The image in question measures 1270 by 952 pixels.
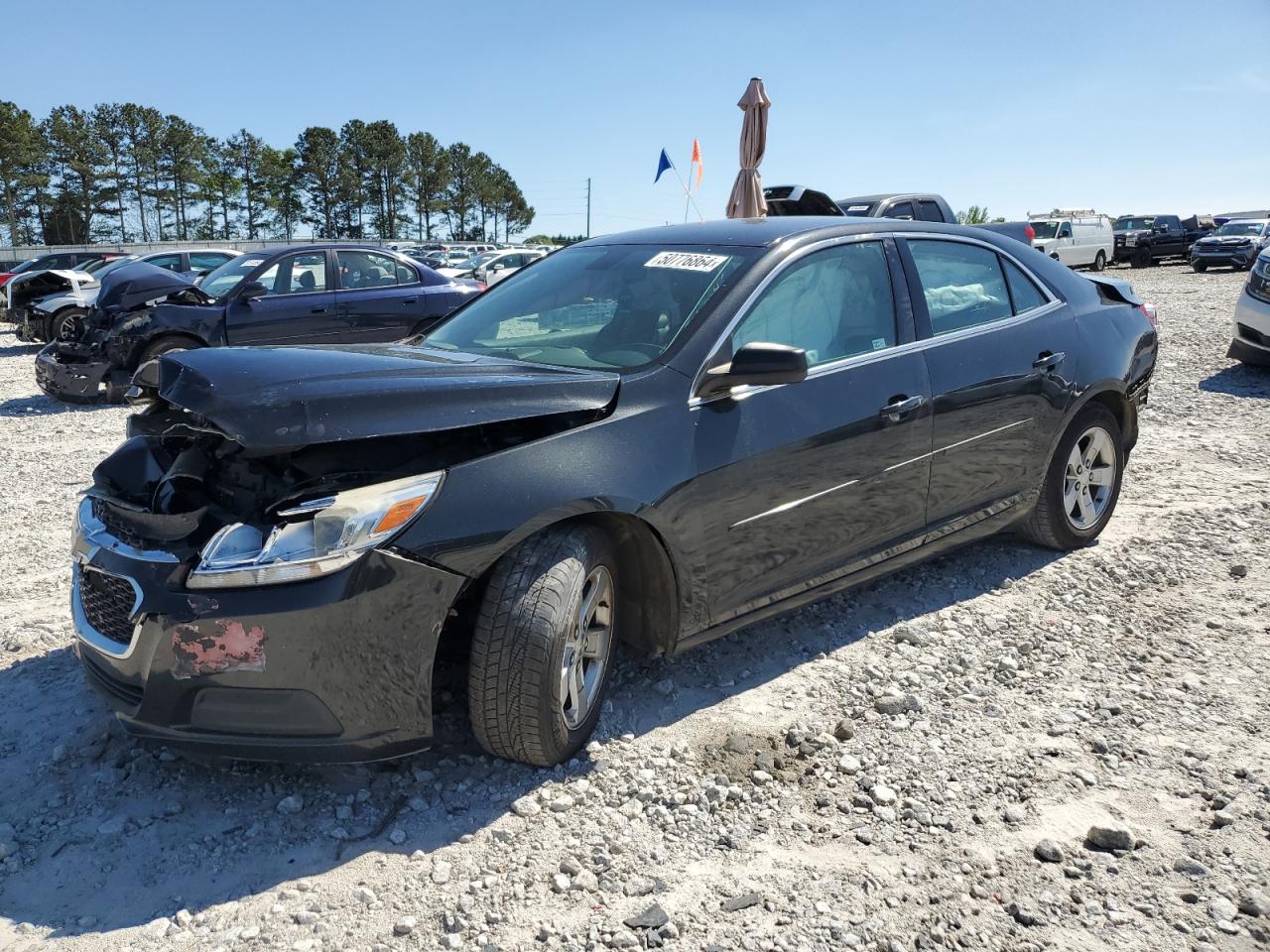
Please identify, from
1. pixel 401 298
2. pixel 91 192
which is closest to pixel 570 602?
pixel 401 298

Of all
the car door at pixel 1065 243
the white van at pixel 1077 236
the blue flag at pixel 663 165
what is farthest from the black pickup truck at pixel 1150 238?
the blue flag at pixel 663 165

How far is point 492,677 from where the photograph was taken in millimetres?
2750

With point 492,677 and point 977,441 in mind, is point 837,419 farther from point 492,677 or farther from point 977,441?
point 492,677

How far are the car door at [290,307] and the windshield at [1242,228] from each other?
28.9m

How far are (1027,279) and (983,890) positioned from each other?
10.1 ft

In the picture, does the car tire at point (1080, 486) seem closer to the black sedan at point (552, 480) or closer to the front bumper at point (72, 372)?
the black sedan at point (552, 480)

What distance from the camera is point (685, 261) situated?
3.73 m

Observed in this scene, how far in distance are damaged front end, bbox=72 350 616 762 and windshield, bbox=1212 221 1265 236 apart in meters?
33.3

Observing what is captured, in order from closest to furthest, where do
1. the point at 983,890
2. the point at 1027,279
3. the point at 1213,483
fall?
1. the point at 983,890
2. the point at 1027,279
3. the point at 1213,483

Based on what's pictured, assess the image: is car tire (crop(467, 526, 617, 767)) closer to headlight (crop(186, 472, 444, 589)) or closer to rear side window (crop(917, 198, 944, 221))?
headlight (crop(186, 472, 444, 589))

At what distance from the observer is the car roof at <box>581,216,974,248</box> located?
3.78 metres

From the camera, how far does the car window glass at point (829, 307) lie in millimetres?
3508

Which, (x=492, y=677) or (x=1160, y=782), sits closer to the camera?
(x=492, y=677)

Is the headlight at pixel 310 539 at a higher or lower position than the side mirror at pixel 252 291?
lower
